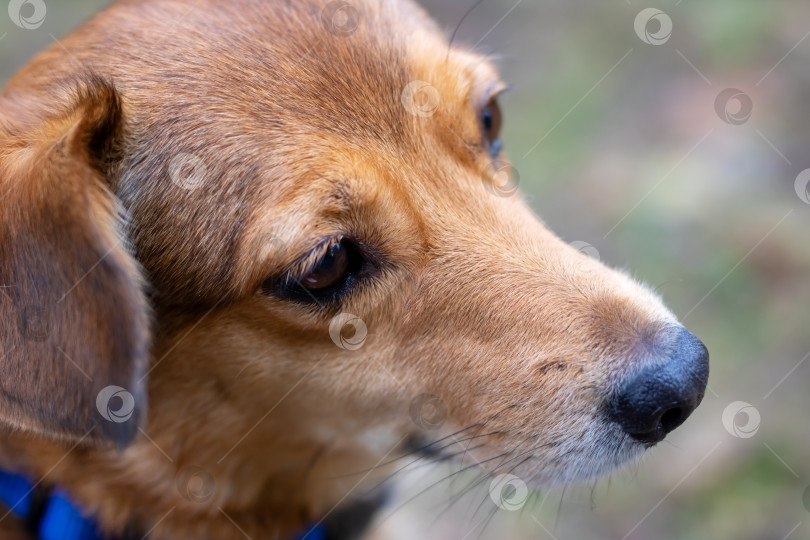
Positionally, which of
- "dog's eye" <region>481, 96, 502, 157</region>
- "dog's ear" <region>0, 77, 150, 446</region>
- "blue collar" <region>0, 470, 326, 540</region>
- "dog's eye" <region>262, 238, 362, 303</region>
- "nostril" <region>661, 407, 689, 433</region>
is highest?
"dog's eye" <region>481, 96, 502, 157</region>

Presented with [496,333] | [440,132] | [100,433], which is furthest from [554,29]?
[100,433]

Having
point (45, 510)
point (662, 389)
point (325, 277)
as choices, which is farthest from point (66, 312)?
point (662, 389)

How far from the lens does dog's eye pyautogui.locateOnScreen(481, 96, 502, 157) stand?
10.6 feet

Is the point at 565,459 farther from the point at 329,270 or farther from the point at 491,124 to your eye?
the point at 491,124

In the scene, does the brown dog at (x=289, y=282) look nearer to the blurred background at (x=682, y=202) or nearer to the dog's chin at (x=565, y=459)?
the dog's chin at (x=565, y=459)

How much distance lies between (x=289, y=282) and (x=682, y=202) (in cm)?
384

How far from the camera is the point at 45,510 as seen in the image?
2785 millimetres

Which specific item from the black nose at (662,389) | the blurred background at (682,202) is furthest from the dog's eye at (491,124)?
the black nose at (662,389)

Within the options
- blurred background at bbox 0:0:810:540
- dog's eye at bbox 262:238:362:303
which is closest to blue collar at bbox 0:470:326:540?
dog's eye at bbox 262:238:362:303

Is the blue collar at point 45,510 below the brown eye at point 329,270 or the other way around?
below

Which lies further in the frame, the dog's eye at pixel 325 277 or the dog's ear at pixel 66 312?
the dog's eye at pixel 325 277

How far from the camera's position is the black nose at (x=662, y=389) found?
248 cm

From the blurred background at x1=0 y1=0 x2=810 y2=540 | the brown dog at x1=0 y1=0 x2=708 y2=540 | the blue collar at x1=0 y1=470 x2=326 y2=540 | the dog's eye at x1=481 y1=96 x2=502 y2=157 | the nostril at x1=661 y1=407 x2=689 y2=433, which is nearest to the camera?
the brown dog at x1=0 y1=0 x2=708 y2=540

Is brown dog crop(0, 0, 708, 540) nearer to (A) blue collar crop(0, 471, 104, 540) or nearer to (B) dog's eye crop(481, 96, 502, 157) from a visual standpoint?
(A) blue collar crop(0, 471, 104, 540)
